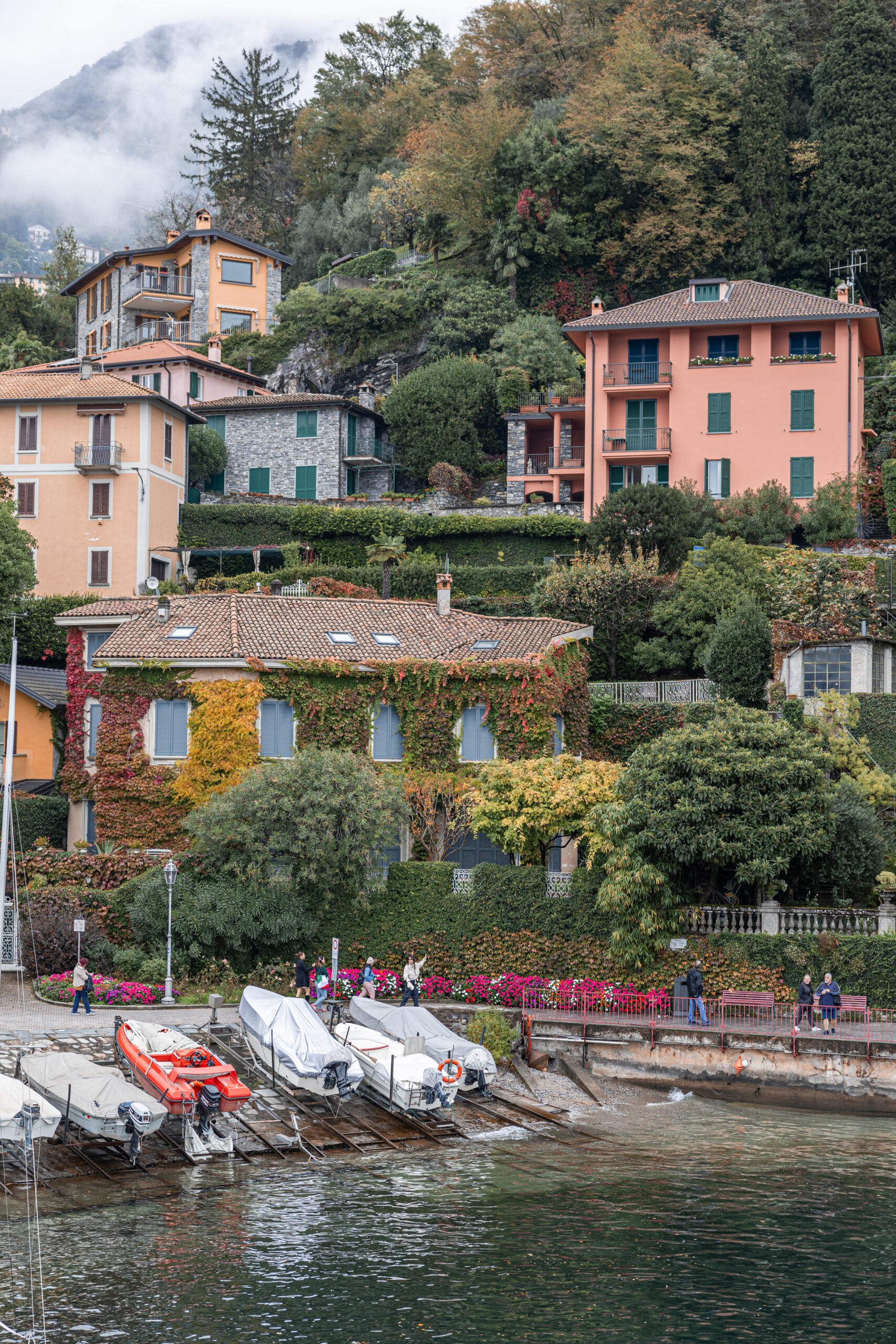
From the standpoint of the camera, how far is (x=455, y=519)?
2210 inches

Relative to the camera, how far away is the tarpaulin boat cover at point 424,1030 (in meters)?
27.0

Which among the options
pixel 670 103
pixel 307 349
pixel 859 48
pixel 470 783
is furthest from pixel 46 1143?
pixel 859 48

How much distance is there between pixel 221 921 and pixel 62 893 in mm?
4318

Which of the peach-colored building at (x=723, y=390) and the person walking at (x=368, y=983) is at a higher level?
the peach-colored building at (x=723, y=390)

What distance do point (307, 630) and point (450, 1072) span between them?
16653 millimetres

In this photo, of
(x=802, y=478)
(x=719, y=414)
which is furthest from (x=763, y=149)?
(x=802, y=478)

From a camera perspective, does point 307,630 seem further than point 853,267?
No

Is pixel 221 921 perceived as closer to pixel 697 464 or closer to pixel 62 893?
pixel 62 893

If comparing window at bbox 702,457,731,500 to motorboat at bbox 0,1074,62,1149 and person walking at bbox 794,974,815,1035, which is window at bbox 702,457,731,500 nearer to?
person walking at bbox 794,974,815,1035

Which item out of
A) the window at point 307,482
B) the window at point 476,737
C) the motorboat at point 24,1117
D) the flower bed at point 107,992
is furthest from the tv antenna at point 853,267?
the motorboat at point 24,1117

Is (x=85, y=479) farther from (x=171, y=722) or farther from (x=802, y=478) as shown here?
(x=802, y=478)

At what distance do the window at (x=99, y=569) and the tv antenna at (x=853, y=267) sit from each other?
36.2 metres

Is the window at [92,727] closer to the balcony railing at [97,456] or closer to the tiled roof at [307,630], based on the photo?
the tiled roof at [307,630]

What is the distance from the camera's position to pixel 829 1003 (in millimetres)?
29359
